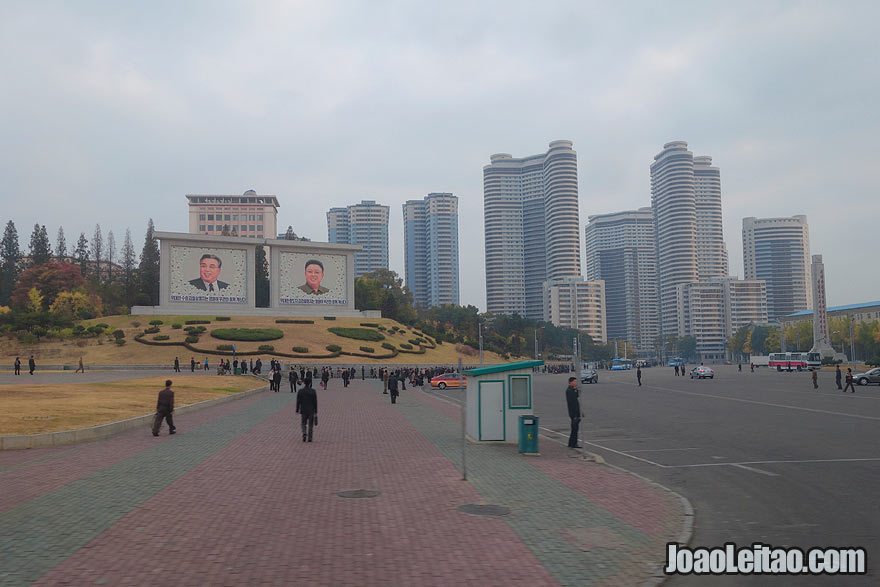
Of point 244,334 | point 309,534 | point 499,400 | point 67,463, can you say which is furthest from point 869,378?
point 244,334

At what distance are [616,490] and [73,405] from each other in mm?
20637

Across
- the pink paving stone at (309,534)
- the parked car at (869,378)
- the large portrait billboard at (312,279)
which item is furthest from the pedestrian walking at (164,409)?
the large portrait billboard at (312,279)

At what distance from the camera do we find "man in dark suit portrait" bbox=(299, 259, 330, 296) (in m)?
96.4

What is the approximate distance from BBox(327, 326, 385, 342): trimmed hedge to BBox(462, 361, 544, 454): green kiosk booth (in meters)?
72.0

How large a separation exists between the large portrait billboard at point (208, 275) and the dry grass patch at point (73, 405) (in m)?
57.6

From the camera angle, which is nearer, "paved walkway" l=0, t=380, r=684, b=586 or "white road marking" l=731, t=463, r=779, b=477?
"paved walkway" l=0, t=380, r=684, b=586

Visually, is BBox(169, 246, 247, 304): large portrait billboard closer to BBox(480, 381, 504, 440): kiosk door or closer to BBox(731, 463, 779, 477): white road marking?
BBox(480, 381, 504, 440): kiosk door

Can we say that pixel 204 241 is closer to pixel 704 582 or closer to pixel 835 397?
pixel 835 397

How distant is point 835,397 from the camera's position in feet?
105

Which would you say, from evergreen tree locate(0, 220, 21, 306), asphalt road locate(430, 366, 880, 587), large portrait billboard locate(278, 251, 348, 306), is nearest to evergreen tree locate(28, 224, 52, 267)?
evergreen tree locate(0, 220, 21, 306)

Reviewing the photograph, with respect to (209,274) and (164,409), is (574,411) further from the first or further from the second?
(209,274)

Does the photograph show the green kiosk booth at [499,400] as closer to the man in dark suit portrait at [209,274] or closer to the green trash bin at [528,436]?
the green trash bin at [528,436]

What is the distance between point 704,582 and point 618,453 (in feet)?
30.1

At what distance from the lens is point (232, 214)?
192 metres
